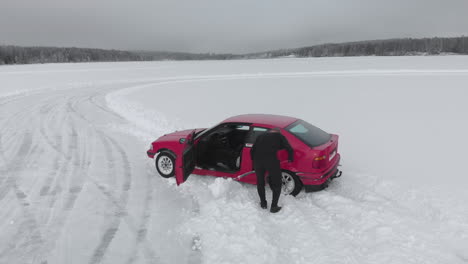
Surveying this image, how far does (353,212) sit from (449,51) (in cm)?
10831

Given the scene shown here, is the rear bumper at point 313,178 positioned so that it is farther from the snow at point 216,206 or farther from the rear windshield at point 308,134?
the rear windshield at point 308,134

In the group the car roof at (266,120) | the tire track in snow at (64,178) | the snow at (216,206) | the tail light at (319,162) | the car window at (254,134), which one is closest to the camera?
the snow at (216,206)

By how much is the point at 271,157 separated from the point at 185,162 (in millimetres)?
1649

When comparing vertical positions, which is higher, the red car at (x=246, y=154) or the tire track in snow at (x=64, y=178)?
the red car at (x=246, y=154)

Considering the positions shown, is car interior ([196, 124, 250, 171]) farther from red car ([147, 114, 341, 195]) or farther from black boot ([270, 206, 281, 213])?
black boot ([270, 206, 281, 213])

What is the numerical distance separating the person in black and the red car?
438mm

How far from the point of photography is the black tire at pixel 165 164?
6.72 metres

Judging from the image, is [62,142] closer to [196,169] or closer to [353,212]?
[196,169]

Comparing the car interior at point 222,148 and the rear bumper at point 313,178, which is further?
the car interior at point 222,148

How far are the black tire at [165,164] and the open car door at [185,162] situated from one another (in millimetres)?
537

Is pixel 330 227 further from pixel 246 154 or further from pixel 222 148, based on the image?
pixel 222 148

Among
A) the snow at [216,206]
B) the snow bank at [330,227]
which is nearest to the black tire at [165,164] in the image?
the snow at [216,206]

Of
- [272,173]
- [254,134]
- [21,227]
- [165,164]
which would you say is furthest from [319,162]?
[21,227]

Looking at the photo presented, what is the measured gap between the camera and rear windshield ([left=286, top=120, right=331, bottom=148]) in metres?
5.66
